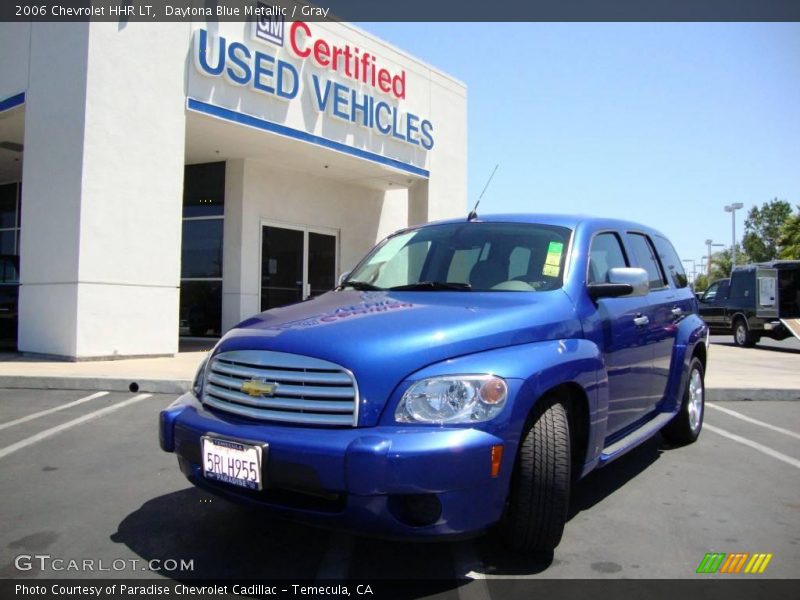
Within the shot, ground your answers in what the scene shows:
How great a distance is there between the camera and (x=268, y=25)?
11602 millimetres

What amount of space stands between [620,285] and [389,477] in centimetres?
182

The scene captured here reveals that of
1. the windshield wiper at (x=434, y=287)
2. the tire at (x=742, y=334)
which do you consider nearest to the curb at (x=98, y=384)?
the windshield wiper at (x=434, y=287)

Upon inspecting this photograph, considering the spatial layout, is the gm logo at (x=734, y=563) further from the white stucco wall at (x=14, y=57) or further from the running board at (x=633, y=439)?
the white stucco wall at (x=14, y=57)

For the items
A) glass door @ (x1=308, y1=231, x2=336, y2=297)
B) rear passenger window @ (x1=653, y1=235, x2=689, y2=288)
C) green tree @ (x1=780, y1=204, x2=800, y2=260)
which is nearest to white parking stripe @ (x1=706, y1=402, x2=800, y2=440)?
rear passenger window @ (x1=653, y1=235, x2=689, y2=288)

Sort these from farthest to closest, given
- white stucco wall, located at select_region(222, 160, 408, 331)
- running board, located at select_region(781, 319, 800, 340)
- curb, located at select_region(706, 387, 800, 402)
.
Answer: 1. running board, located at select_region(781, 319, 800, 340)
2. white stucco wall, located at select_region(222, 160, 408, 331)
3. curb, located at select_region(706, 387, 800, 402)

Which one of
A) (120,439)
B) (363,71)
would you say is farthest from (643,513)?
(363,71)

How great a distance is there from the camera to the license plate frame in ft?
8.39

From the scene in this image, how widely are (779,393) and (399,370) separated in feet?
23.0

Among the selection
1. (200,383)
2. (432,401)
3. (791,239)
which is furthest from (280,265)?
(791,239)

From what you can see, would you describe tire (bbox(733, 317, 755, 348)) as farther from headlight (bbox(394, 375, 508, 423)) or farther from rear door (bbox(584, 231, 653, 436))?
headlight (bbox(394, 375, 508, 423))

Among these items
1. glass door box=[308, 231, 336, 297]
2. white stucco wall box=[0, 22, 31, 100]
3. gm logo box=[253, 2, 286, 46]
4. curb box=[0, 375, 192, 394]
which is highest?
gm logo box=[253, 2, 286, 46]

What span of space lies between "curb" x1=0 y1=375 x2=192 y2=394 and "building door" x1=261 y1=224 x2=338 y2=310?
677 centimetres

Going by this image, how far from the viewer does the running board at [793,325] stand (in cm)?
1452

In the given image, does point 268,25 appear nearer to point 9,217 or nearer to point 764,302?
point 9,217
